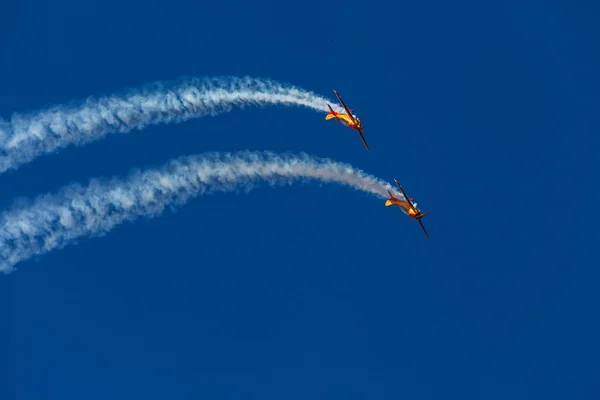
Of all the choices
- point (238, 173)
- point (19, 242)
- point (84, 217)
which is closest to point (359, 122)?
point (238, 173)

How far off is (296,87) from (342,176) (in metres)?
6.49

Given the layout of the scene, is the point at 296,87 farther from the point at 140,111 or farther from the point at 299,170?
the point at 140,111

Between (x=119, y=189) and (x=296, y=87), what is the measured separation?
537 inches

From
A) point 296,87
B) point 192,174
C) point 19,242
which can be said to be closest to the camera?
point 19,242

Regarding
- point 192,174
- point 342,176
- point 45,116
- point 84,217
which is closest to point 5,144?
point 45,116

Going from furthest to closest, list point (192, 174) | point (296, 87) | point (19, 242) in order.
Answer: point (296, 87)
point (192, 174)
point (19, 242)

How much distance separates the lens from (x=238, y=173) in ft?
177

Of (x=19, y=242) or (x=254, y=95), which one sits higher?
(x=254, y=95)

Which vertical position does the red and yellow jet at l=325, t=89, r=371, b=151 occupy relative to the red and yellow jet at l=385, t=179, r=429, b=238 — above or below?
above

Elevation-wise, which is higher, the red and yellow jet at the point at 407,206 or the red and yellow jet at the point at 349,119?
the red and yellow jet at the point at 349,119

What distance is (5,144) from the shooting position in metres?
50.2

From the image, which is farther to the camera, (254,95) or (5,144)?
(254,95)

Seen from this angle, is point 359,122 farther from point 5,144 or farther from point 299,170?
point 5,144

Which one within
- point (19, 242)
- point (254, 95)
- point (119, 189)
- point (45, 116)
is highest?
point (254, 95)
